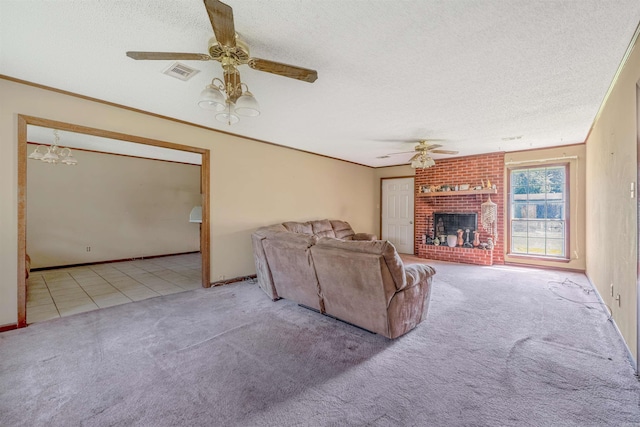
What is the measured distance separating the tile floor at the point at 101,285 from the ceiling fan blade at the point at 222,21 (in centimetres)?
345

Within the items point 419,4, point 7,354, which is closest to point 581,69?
point 419,4

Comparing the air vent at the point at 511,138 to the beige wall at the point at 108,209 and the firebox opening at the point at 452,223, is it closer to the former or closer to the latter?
the firebox opening at the point at 452,223


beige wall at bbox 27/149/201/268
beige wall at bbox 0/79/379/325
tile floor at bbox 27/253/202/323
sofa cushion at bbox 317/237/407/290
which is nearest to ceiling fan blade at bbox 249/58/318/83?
sofa cushion at bbox 317/237/407/290

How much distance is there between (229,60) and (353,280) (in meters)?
2.05

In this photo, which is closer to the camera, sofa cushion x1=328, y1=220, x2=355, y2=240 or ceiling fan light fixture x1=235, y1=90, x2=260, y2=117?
ceiling fan light fixture x1=235, y1=90, x2=260, y2=117

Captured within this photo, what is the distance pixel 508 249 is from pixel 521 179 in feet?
4.98

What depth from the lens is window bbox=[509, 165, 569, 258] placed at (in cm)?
532

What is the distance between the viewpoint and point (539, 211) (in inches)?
218

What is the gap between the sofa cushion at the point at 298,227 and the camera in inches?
201

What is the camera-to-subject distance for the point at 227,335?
8.56ft

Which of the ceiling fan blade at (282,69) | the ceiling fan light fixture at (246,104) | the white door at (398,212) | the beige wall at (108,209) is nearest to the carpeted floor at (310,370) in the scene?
the ceiling fan light fixture at (246,104)

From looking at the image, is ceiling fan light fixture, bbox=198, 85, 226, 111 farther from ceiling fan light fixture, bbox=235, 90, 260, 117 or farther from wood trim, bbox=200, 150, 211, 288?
wood trim, bbox=200, 150, 211, 288

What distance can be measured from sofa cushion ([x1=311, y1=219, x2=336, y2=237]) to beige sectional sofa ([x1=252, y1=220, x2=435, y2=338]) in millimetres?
2235

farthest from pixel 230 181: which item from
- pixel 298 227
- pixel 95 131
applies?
pixel 95 131
